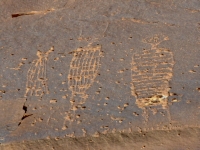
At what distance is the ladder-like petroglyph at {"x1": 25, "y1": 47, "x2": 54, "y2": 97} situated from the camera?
3.59 meters

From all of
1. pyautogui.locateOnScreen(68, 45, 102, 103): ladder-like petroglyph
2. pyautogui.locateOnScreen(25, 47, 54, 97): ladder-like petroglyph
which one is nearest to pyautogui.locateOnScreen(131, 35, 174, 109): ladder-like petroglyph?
pyautogui.locateOnScreen(68, 45, 102, 103): ladder-like petroglyph

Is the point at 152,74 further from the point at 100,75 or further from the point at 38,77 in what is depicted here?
the point at 38,77

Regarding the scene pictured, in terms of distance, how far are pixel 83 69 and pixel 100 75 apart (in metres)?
0.16

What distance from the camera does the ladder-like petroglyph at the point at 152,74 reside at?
3346 millimetres

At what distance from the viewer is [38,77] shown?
3.69 meters

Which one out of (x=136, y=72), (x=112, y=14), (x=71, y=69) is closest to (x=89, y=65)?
(x=71, y=69)

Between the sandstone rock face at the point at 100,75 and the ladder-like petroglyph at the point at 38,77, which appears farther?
the ladder-like petroglyph at the point at 38,77

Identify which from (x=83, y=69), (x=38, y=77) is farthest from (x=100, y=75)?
(x=38, y=77)

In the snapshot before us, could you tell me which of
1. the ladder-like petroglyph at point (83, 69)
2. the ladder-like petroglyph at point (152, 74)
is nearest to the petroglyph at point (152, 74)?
the ladder-like petroglyph at point (152, 74)

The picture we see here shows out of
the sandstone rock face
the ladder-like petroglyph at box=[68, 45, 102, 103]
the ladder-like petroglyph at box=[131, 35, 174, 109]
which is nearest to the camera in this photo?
the sandstone rock face

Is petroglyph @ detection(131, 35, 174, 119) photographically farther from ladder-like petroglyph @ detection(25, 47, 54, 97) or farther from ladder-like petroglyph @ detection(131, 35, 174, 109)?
ladder-like petroglyph @ detection(25, 47, 54, 97)

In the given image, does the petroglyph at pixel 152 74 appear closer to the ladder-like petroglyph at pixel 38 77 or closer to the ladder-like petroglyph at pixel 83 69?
the ladder-like petroglyph at pixel 83 69

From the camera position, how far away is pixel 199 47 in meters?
3.65

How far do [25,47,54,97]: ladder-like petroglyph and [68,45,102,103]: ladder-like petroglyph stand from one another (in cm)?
21
